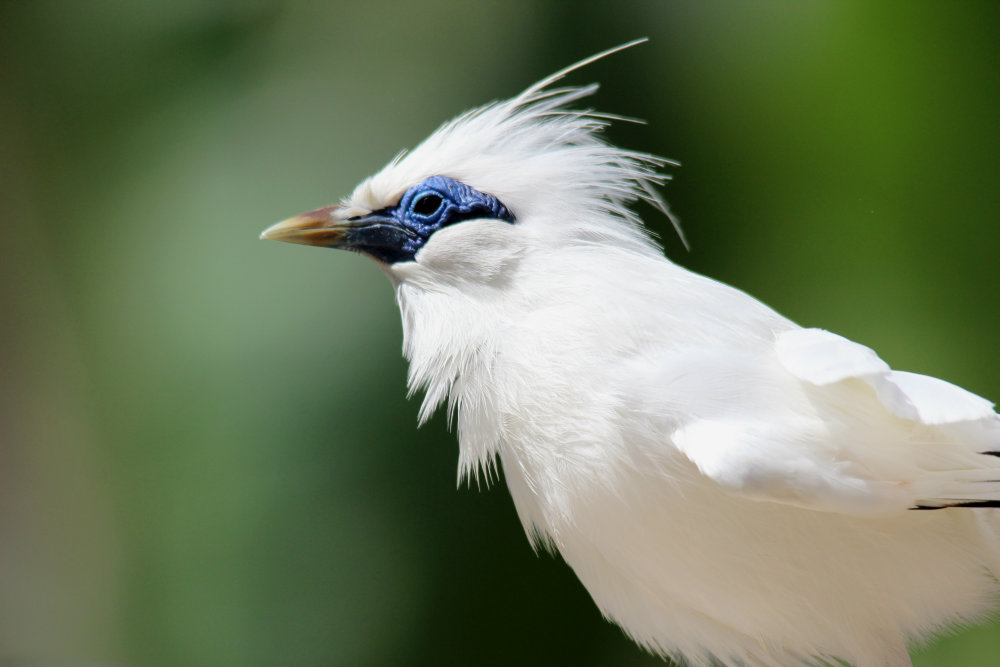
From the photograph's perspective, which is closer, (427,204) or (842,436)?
(842,436)

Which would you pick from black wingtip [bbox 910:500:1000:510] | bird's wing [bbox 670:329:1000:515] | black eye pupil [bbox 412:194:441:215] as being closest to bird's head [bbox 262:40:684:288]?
black eye pupil [bbox 412:194:441:215]

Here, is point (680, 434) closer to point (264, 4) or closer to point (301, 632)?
point (301, 632)

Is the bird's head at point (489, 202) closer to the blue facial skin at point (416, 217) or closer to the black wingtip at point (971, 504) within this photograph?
the blue facial skin at point (416, 217)

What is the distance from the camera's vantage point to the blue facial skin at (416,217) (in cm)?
130

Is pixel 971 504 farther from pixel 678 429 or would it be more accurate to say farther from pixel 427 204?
pixel 427 204

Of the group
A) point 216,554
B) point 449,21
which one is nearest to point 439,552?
point 216,554

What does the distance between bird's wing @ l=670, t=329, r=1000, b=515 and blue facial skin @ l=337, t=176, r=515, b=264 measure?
424 millimetres

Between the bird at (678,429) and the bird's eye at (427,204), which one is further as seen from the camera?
the bird's eye at (427,204)

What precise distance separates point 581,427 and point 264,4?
7.01ft

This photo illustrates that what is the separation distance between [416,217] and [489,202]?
12 cm

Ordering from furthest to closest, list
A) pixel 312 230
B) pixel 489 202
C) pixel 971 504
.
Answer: pixel 312 230
pixel 489 202
pixel 971 504

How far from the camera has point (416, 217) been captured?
134 cm

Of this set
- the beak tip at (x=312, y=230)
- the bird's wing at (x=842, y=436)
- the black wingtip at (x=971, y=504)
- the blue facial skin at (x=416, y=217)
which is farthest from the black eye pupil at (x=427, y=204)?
the black wingtip at (x=971, y=504)

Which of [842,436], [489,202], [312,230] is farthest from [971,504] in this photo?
[312,230]
